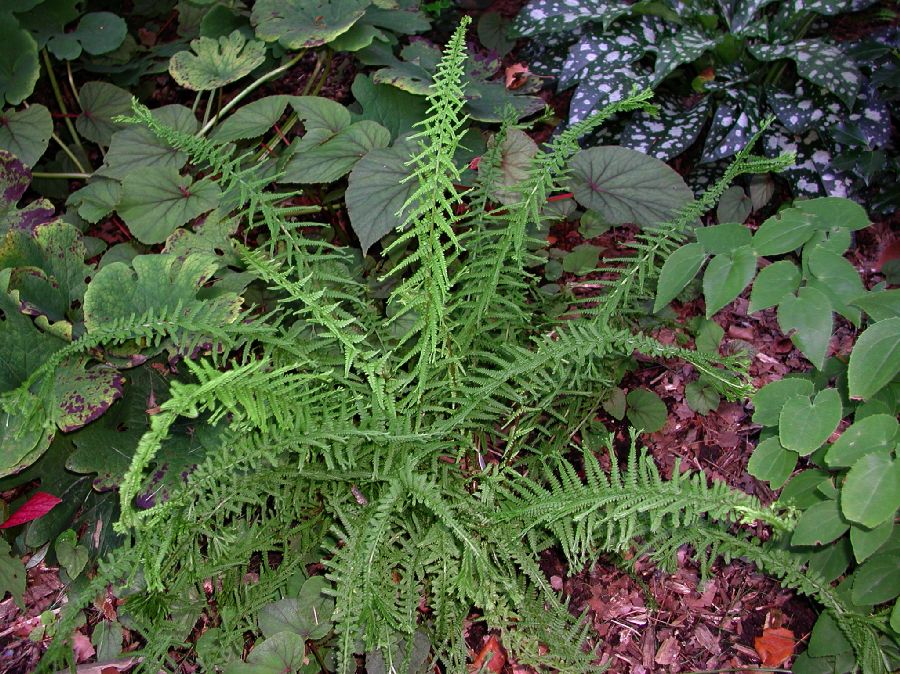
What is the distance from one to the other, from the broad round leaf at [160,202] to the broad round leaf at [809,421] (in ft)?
4.86

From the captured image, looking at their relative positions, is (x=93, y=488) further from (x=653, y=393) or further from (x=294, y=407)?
(x=653, y=393)

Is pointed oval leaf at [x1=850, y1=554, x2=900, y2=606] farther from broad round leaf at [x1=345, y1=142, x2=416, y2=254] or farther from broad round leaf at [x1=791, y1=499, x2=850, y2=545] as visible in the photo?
broad round leaf at [x1=345, y1=142, x2=416, y2=254]

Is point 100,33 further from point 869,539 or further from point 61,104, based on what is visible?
point 869,539

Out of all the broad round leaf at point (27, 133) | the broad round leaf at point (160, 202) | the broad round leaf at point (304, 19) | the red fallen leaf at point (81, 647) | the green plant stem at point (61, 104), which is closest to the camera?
the red fallen leaf at point (81, 647)

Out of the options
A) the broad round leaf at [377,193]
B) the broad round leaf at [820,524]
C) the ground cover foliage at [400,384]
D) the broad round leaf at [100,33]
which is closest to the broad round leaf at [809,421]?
the ground cover foliage at [400,384]

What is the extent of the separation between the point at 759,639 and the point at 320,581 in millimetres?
984

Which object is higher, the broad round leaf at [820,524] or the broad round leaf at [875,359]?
the broad round leaf at [875,359]

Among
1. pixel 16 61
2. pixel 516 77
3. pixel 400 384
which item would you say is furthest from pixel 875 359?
pixel 16 61

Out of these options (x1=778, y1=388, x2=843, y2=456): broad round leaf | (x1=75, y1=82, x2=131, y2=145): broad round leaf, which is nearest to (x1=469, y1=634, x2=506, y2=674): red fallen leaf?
(x1=778, y1=388, x2=843, y2=456): broad round leaf

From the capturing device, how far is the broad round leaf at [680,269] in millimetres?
1355

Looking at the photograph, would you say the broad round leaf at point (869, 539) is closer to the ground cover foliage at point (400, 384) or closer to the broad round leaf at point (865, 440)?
the ground cover foliage at point (400, 384)

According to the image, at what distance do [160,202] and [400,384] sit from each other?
0.97 metres

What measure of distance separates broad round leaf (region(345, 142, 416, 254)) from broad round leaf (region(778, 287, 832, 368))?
0.93 metres

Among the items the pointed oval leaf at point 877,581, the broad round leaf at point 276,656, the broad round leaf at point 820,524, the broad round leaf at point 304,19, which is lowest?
the broad round leaf at point 276,656
